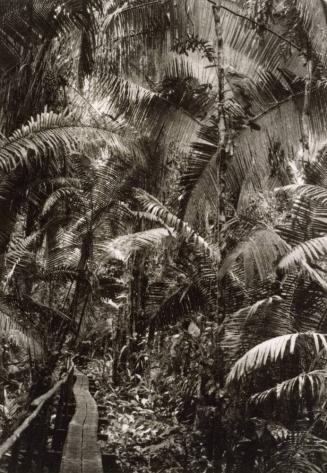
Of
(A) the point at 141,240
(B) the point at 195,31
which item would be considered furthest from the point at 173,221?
(B) the point at 195,31

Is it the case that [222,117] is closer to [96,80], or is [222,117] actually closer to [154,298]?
[154,298]

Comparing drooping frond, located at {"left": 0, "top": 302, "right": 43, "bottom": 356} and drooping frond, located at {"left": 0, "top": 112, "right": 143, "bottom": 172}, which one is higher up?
drooping frond, located at {"left": 0, "top": 112, "right": 143, "bottom": 172}

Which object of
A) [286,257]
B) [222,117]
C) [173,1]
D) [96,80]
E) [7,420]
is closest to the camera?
[286,257]

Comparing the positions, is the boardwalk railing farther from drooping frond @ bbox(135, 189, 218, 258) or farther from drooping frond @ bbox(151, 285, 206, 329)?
drooping frond @ bbox(135, 189, 218, 258)

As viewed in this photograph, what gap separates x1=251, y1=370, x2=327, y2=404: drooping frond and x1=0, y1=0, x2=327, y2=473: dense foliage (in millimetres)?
27

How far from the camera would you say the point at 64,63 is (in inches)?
301

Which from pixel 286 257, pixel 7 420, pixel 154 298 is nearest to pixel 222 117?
pixel 286 257

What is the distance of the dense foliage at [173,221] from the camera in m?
5.16

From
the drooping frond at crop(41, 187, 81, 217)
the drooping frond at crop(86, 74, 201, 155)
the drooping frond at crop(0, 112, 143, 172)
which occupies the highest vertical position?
the drooping frond at crop(86, 74, 201, 155)

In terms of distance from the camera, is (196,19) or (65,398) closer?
(65,398)

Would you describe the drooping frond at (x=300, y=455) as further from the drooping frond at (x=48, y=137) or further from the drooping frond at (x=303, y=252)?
the drooping frond at (x=48, y=137)

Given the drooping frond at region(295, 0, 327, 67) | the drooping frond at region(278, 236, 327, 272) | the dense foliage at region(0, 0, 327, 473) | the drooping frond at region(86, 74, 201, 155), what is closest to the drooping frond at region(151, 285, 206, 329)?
the dense foliage at region(0, 0, 327, 473)

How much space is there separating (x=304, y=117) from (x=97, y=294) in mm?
3515

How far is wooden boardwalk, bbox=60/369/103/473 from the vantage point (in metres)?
4.12
